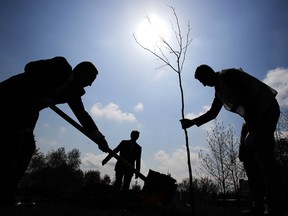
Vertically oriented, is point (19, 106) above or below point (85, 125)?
below

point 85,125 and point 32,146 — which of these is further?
point 85,125

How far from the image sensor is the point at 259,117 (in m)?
3.20

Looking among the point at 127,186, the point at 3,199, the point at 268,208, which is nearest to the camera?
the point at 268,208

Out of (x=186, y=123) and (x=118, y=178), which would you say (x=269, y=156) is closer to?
(x=186, y=123)

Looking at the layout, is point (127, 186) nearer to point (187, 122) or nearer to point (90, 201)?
point (90, 201)

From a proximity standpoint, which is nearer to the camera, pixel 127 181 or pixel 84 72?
pixel 84 72

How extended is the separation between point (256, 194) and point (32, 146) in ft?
10.8

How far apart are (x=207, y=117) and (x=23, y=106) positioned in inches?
121

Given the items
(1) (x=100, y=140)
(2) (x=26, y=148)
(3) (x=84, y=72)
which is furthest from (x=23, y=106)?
(1) (x=100, y=140)

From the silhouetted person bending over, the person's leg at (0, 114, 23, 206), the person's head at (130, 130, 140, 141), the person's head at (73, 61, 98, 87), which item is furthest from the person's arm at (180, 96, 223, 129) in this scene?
the person's head at (130, 130, 140, 141)

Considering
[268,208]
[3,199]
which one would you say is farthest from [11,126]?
[268,208]

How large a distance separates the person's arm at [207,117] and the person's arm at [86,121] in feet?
5.05

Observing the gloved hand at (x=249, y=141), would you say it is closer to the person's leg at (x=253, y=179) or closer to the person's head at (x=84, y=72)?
the person's leg at (x=253, y=179)

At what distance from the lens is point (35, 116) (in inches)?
140
